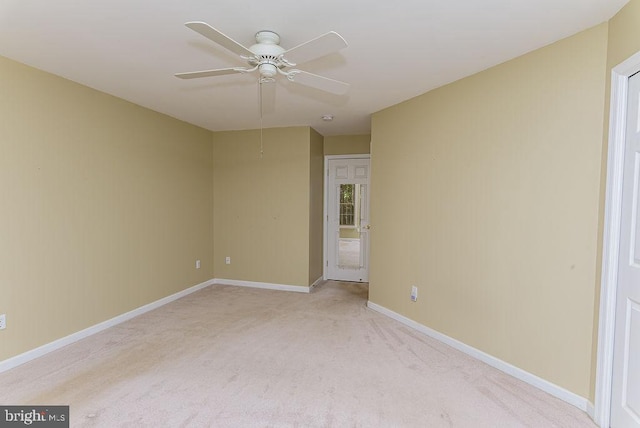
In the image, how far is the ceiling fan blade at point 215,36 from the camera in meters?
1.53

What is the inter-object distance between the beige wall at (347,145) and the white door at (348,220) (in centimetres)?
13

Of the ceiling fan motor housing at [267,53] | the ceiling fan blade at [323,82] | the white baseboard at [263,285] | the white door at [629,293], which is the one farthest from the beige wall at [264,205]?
the white door at [629,293]

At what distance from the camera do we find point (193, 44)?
2307 mm

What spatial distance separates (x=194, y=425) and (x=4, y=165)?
8.08ft

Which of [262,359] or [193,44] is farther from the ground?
[193,44]

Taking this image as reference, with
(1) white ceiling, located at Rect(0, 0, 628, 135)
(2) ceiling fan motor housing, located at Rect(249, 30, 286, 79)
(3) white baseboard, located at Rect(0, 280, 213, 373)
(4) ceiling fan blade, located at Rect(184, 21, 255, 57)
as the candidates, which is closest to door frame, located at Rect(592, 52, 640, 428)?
(1) white ceiling, located at Rect(0, 0, 628, 135)

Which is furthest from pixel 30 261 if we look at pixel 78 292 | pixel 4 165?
pixel 4 165

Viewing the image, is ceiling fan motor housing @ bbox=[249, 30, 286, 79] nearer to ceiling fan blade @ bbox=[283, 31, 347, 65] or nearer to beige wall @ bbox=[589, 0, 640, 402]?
ceiling fan blade @ bbox=[283, 31, 347, 65]

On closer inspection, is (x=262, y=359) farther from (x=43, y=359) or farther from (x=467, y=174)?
(x=467, y=174)

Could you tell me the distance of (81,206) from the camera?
126 inches

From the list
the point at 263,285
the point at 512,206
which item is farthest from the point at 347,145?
the point at 512,206

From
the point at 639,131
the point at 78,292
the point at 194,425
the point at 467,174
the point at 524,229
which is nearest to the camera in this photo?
the point at 639,131

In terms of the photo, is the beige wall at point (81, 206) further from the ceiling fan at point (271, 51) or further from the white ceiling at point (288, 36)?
the ceiling fan at point (271, 51)

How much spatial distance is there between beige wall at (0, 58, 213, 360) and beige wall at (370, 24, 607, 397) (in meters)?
3.02
